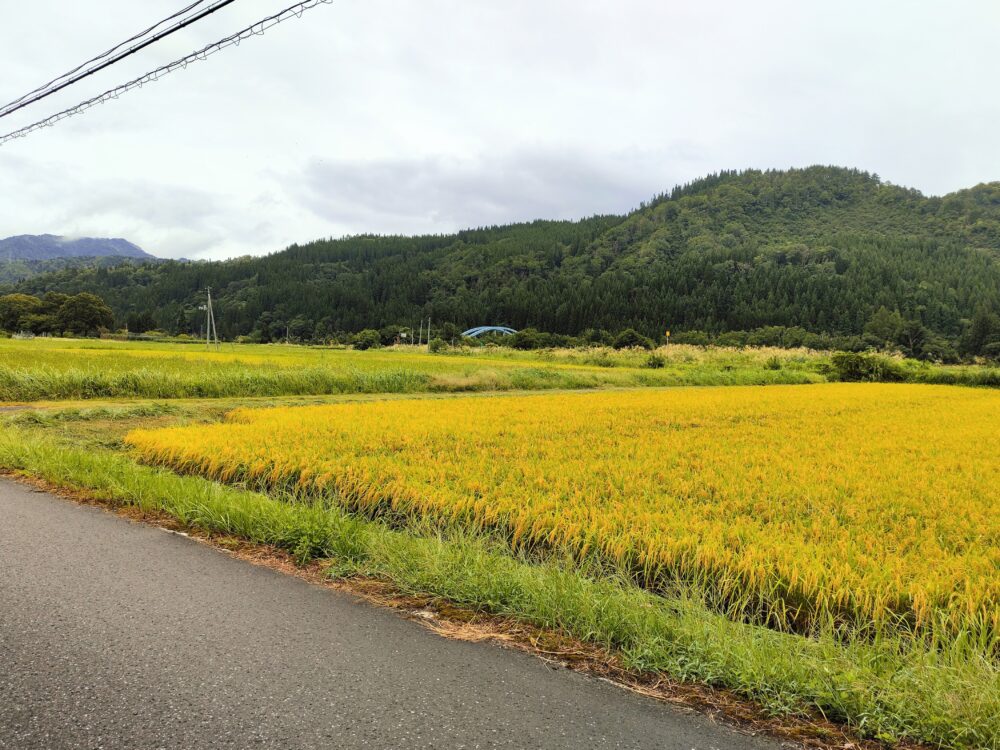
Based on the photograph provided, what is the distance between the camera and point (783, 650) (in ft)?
10.2

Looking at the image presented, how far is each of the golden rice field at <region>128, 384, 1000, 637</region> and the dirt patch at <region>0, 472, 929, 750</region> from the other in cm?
115

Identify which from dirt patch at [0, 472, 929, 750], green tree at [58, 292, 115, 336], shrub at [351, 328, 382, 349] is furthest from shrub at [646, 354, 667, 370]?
green tree at [58, 292, 115, 336]

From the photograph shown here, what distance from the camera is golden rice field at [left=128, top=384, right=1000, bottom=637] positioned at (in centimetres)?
403

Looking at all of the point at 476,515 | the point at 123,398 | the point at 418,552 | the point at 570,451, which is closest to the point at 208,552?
the point at 418,552

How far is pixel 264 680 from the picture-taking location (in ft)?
9.28

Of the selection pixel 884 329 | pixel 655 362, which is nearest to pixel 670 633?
pixel 655 362

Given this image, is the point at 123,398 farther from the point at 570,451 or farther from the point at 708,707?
the point at 708,707

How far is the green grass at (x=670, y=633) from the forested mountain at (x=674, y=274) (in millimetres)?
79188

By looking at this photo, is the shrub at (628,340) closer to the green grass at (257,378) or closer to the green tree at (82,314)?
the green grass at (257,378)

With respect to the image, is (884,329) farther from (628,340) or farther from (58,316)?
(58,316)

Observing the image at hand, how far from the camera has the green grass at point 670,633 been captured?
2.59 m

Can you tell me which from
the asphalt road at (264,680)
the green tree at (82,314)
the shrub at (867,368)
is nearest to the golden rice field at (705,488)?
the asphalt road at (264,680)

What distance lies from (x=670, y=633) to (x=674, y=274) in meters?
110

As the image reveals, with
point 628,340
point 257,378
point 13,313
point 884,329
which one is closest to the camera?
point 257,378
